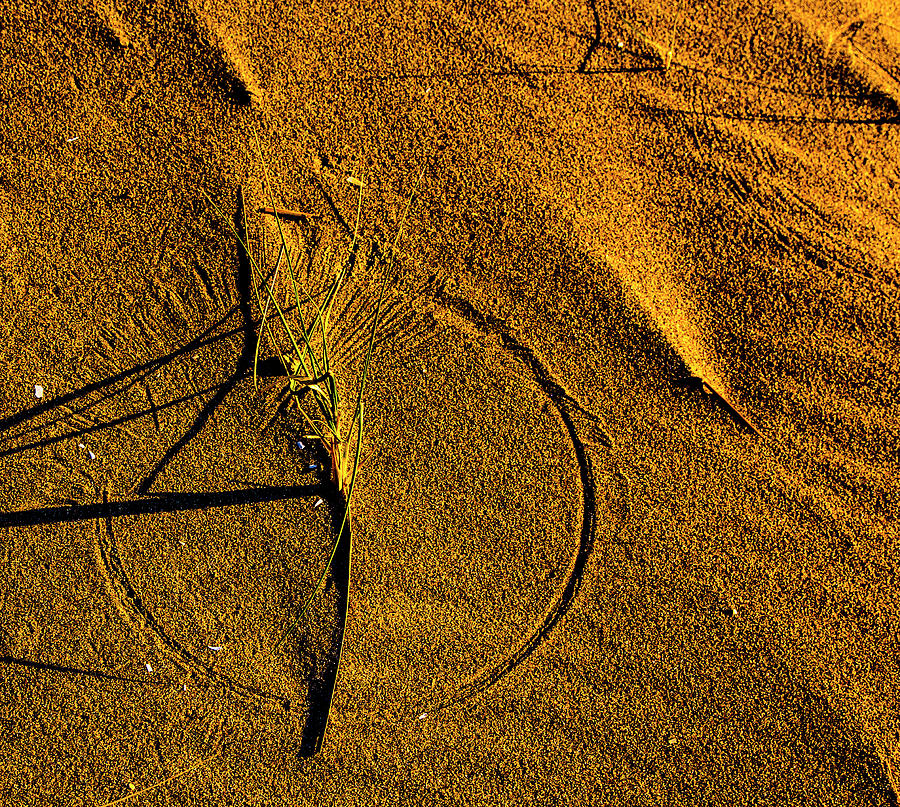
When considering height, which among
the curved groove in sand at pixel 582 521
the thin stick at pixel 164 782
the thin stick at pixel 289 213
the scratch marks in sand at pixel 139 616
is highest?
the thin stick at pixel 289 213

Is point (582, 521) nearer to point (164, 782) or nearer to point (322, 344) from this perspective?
point (322, 344)

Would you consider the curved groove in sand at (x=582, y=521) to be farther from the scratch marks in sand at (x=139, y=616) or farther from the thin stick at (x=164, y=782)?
the thin stick at (x=164, y=782)

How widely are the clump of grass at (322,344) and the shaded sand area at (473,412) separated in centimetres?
4

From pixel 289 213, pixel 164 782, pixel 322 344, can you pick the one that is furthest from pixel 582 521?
pixel 164 782

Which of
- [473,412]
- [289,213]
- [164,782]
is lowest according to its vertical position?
[164,782]

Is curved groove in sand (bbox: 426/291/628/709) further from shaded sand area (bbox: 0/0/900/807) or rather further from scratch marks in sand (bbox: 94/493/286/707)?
scratch marks in sand (bbox: 94/493/286/707)

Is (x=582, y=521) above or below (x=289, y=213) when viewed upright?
below

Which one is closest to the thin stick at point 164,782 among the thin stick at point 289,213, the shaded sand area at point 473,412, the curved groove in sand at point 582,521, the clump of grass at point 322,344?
the shaded sand area at point 473,412

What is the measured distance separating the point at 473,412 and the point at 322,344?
0.50 meters

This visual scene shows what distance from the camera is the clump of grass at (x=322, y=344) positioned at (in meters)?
2.27

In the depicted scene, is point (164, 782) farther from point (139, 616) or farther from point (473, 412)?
point (473, 412)

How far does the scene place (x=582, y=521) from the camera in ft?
7.48

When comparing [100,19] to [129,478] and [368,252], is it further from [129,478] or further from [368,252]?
[129,478]

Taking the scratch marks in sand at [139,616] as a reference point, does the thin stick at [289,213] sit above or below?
above
